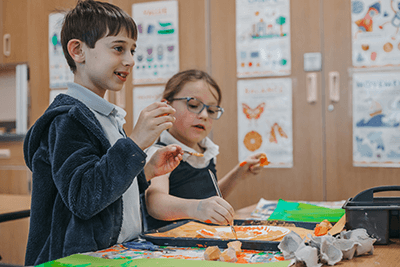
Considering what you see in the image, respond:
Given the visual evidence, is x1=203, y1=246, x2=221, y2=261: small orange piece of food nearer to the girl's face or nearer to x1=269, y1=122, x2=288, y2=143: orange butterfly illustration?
the girl's face

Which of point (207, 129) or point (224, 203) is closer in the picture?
point (224, 203)

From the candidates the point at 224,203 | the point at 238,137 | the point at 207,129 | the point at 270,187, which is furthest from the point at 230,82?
the point at 224,203

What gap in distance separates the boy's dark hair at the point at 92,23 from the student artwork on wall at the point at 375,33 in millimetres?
1922

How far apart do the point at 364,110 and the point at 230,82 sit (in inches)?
35.5

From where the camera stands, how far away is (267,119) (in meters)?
2.67

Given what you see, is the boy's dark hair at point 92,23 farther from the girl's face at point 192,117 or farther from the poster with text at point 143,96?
the poster with text at point 143,96

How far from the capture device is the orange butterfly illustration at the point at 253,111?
2689 millimetres

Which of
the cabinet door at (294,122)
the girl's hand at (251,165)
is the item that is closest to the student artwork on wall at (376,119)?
the cabinet door at (294,122)

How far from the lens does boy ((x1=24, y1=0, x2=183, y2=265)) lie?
785 mm

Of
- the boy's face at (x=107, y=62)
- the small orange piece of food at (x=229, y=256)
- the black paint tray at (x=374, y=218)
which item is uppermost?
the boy's face at (x=107, y=62)

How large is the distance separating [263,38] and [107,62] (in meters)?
1.93

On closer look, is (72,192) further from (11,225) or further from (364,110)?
(11,225)

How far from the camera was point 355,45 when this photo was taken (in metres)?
2.49

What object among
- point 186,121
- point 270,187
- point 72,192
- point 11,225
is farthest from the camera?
point 11,225
